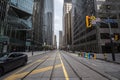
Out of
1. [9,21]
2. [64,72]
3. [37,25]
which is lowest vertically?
[64,72]

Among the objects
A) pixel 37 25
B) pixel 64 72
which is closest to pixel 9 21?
pixel 64 72

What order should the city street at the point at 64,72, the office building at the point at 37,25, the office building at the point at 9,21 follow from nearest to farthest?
the city street at the point at 64,72, the office building at the point at 9,21, the office building at the point at 37,25

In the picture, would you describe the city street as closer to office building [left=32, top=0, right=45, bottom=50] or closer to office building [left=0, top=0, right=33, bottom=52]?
office building [left=0, top=0, right=33, bottom=52]

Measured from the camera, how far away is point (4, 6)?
148 ft

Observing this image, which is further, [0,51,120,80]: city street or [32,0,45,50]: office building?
[32,0,45,50]: office building

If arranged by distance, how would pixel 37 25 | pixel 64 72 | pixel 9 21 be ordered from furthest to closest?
pixel 37 25 → pixel 9 21 → pixel 64 72

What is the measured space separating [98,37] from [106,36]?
331cm

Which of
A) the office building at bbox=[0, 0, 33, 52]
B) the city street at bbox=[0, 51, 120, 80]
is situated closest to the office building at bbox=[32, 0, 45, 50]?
the office building at bbox=[0, 0, 33, 52]

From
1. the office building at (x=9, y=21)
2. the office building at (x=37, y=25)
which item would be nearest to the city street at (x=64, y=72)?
the office building at (x=9, y=21)

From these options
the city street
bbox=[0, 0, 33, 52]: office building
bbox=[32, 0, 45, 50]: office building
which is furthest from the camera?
bbox=[32, 0, 45, 50]: office building

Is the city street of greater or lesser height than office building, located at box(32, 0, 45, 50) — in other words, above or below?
below

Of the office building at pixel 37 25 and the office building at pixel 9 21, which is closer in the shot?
the office building at pixel 9 21

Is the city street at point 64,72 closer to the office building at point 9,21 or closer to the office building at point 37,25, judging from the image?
the office building at point 9,21

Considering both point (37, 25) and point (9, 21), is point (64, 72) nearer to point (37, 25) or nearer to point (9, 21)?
point (9, 21)
